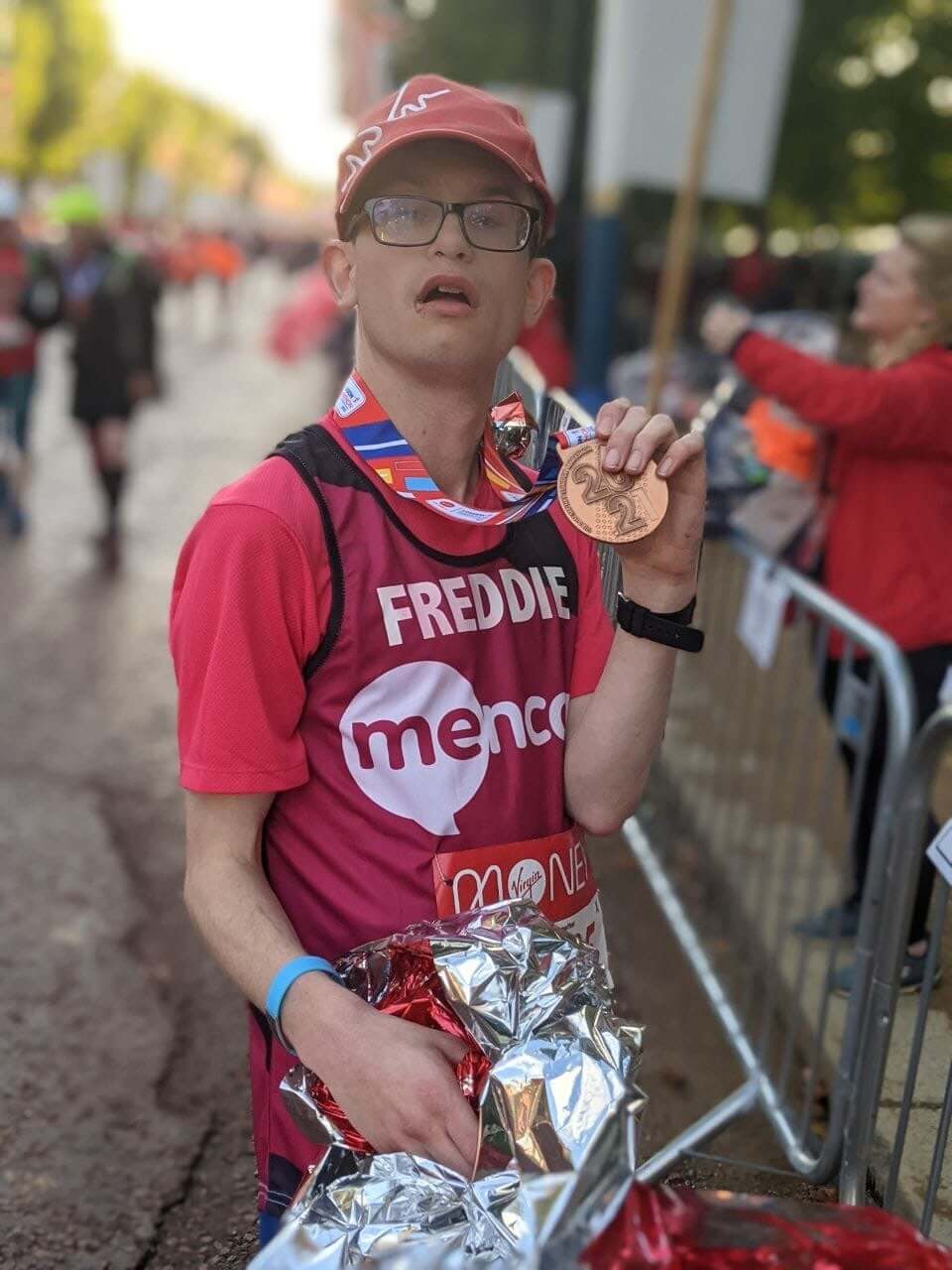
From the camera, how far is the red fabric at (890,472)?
395 cm

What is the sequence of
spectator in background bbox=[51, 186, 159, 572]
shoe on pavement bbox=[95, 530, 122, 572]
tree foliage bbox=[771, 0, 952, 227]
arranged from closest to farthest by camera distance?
1. shoe on pavement bbox=[95, 530, 122, 572]
2. spectator in background bbox=[51, 186, 159, 572]
3. tree foliage bbox=[771, 0, 952, 227]

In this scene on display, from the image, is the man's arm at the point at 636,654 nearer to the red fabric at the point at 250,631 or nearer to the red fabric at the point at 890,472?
the red fabric at the point at 250,631

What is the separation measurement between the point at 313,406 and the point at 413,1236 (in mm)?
17508

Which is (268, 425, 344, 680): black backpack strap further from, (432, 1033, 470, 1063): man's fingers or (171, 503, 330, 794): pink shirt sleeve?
(432, 1033, 470, 1063): man's fingers

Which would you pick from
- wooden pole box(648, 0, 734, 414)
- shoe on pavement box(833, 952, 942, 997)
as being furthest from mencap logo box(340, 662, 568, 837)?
wooden pole box(648, 0, 734, 414)

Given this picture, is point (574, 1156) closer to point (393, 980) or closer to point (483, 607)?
point (393, 980)

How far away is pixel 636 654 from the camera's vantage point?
6.10 feet

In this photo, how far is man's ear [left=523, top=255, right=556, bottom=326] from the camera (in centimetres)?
197

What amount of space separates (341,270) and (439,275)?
0.22 metres

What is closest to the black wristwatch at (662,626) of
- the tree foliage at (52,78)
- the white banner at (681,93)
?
the white banner at (681,93)

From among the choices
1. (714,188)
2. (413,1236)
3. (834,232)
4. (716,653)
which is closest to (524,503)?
(413,1236)

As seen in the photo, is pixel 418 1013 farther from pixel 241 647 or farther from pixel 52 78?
pixel 52 78

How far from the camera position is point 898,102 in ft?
75.2

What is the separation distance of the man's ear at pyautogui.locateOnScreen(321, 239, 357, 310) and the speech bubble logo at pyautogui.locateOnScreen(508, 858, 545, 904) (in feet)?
2.49
